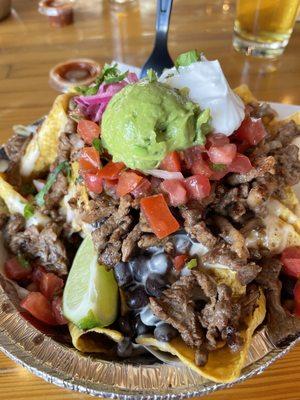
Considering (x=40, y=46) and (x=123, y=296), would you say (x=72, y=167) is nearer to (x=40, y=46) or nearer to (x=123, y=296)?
(x=123, y=296)

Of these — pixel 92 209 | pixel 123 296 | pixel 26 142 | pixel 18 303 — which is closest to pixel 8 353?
pixel 18 303

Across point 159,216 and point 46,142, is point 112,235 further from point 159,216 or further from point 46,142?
point 46,142

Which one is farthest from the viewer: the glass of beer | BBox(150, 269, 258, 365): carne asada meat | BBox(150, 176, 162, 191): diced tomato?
the glass of beer

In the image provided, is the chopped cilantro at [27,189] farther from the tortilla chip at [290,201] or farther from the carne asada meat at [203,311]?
the tortilla chip at [290,201]

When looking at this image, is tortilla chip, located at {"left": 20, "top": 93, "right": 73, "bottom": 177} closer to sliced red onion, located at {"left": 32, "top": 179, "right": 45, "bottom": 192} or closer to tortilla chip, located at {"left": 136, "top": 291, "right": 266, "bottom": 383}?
sliced red onion, located at {"left": 32, "top": 179, "right": 45, "bottom": 192}

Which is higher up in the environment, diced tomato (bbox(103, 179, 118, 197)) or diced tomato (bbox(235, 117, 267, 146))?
diced tomato (bbox(235, 117, 267, 146))

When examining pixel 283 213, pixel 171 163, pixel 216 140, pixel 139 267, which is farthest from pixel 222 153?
pixel 139 267

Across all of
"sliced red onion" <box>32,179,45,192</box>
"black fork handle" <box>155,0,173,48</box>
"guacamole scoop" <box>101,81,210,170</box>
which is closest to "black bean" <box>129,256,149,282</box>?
"guacamole scoop" <box>101,81,210,170</box>
